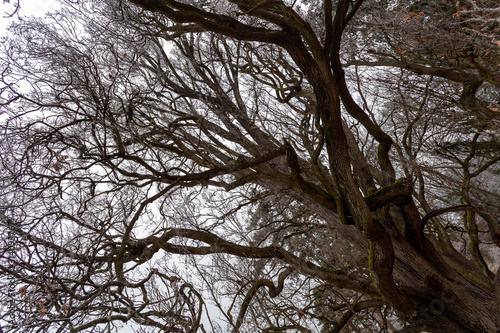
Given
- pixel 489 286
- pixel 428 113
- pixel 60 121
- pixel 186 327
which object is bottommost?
pixel 489 286

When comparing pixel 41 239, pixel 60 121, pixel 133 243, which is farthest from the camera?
pixel 133 243

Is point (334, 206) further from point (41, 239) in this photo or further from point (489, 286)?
point (41, 239)

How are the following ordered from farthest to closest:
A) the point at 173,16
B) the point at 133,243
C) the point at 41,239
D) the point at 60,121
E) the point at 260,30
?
the point at 133,243 → the point at 60,121 → the point at 41,239 → the point at 260,30 → the point at 173,16

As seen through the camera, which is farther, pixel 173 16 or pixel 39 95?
pixel 39 95

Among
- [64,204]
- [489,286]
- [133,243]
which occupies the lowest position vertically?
[489,286]

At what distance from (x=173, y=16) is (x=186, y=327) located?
3.64 m

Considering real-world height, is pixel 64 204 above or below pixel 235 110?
below

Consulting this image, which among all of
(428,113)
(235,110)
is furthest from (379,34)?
(235,110)

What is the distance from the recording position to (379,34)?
6297mm

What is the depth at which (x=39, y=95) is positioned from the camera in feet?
14.5

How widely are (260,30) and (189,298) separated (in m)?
3.61

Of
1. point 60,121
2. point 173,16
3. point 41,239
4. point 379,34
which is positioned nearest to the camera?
point 173,16

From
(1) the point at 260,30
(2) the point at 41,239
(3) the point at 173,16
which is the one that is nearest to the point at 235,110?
(1) the point at 260,30

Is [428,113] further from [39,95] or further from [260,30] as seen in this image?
[39,95]
